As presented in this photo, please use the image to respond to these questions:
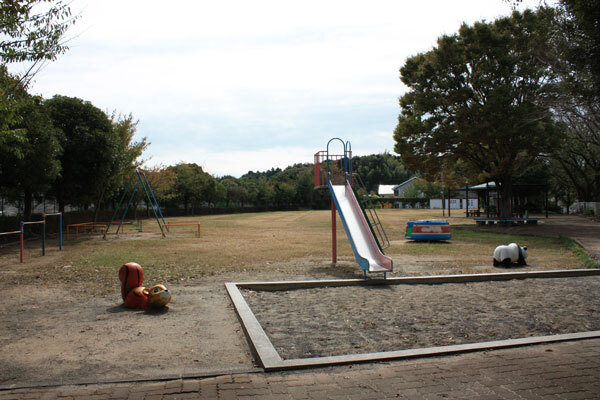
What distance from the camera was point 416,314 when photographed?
646 cm

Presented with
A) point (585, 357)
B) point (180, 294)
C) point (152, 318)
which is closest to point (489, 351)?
point (585, 357)

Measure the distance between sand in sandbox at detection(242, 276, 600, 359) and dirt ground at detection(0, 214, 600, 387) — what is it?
5 centimetres

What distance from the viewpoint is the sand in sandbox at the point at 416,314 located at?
5191 mm

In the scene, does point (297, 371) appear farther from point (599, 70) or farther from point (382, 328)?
point (599, 70)

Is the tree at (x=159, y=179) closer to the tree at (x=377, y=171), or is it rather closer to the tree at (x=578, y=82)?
the tree at (x=578, y=82)

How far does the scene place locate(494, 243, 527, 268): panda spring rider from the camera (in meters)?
11.4

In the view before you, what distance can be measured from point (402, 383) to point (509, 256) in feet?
28.4

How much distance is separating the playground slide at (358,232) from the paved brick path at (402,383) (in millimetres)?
4751

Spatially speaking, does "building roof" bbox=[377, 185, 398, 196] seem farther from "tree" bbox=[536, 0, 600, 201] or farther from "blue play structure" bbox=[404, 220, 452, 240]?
"blue play structure" bbox=[404, 220, 452, 240]

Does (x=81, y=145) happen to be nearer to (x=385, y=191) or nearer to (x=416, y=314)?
(x=416, y=314)

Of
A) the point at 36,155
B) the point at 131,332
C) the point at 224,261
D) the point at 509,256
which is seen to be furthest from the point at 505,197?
the point at 131,332

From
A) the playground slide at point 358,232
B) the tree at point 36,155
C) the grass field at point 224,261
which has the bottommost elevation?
the grass field at point 224,261

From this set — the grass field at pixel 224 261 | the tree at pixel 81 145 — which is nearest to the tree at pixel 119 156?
the tree at pixel 81 145

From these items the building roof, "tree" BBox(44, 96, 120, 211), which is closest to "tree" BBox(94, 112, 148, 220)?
"tree" BBox(44, 96, 120, 211)
